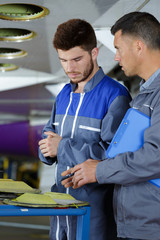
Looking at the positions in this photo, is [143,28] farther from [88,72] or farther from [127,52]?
[88,72]

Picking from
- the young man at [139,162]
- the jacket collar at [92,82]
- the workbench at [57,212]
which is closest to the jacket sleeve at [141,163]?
the young man at [139,162]

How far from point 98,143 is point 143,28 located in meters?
0.42

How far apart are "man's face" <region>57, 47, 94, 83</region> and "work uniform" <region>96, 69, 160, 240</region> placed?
0.37 meters

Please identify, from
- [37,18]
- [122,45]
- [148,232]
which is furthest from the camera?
[37,18]

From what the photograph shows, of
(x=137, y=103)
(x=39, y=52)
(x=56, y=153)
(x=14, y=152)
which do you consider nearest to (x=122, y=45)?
(x=137, y=103)

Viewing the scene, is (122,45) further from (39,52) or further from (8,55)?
(8,55)

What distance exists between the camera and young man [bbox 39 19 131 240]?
4.44 ft

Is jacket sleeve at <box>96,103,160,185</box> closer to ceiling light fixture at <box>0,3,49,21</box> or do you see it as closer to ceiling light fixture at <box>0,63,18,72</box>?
ceiling light fixture at <box>0,3,49,21</box>

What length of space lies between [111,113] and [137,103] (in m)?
0.22

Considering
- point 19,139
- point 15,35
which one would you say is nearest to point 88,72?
point 15,35

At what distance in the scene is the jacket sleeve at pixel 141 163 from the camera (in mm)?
1028

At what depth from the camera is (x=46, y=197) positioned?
112 centimetres

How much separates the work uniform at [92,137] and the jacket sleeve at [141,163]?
263mm

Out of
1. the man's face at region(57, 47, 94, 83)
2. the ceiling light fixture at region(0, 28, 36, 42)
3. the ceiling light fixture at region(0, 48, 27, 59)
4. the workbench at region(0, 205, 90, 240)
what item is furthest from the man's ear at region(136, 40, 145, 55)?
the ceiling light fixture at region(0, 48, 27, 59)
